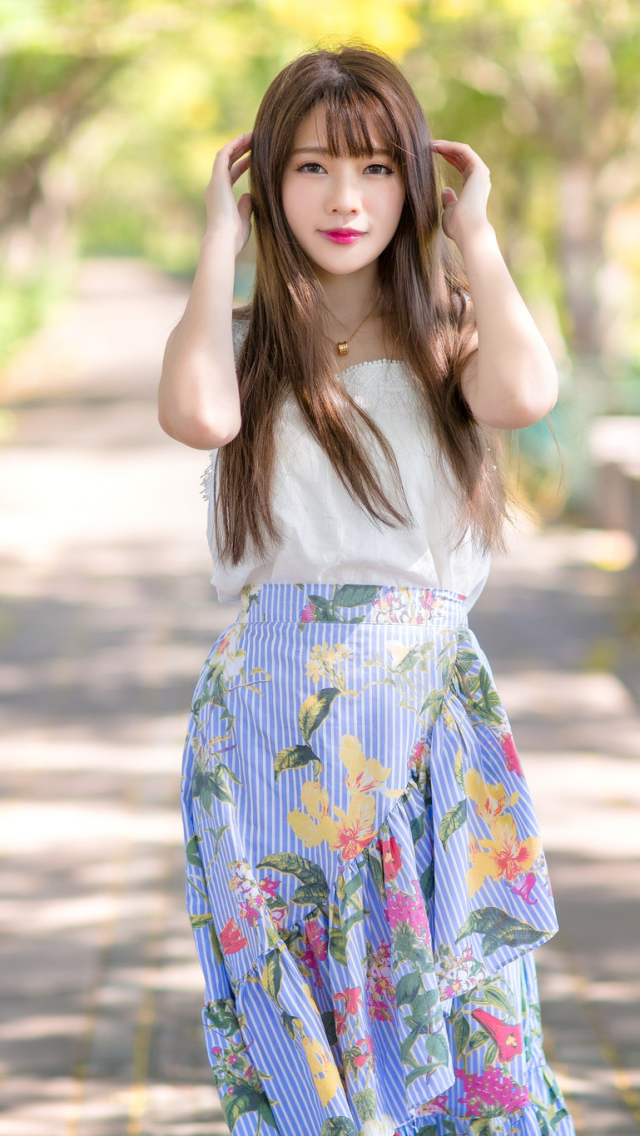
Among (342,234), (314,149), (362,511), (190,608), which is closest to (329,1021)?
(362,511)

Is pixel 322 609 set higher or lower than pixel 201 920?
higher

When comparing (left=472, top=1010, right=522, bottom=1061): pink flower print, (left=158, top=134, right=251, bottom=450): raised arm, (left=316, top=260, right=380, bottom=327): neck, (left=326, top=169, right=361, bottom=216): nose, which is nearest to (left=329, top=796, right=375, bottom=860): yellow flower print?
(left=472, top=1010, right=522, bottom=1061): pink flower print

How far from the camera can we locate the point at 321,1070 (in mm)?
1705

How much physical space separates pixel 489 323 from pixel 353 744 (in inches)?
22.8

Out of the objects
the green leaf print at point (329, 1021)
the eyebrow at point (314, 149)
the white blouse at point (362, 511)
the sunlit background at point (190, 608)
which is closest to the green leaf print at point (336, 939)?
the green leaf print at point (329, 1021)

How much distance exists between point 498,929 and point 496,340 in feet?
2.62

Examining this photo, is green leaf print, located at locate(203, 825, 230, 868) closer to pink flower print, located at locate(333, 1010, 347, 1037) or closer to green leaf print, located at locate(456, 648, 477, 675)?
pink flower print, located at locate(333, 1010, 347, 1037)

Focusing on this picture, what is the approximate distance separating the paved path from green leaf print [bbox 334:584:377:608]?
650 mm

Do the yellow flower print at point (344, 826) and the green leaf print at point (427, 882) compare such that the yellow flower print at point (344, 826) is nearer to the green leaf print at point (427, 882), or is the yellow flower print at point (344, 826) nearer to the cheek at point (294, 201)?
the green leaf print at point (427, 882)

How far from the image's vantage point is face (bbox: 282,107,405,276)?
170cm

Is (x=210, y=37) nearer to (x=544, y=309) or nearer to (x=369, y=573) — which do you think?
(x=544, y=309)

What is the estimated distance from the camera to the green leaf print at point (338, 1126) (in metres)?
1.70

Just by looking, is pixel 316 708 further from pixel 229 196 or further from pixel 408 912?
pixel 229 196

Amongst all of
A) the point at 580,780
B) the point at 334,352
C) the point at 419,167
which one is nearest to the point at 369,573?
the point at 334,352
